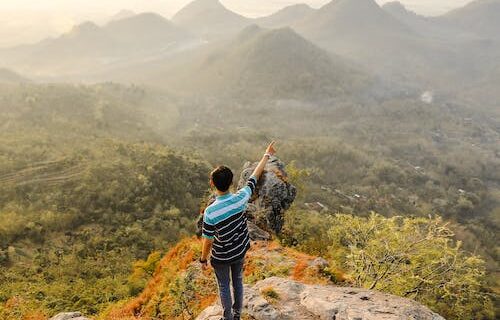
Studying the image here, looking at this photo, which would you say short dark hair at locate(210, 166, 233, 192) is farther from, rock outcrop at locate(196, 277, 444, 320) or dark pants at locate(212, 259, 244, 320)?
rock outcrop at locate(196, 277, 444, 320)

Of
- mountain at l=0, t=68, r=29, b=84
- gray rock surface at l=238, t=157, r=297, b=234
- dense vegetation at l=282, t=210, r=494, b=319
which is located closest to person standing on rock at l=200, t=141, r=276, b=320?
dense vegetation at l=282, t=210, r=494, b=319

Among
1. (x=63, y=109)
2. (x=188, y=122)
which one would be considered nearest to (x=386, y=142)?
(x=188, y=122)

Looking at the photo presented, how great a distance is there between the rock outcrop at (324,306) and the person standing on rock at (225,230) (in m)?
2.14

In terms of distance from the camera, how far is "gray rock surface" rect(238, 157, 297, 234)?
2358 centimetres

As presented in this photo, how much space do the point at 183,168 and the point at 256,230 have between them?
34121 millimetres

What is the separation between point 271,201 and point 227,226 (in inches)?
629

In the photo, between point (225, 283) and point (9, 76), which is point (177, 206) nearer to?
point (225, 283)

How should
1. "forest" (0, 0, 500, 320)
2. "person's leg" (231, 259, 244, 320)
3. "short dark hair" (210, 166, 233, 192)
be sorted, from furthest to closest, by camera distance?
"forest" (0, 0, 500, 320) → "person's leg" (231, 259, 244, 320) → "short dark hair" (210, 166, 233, 192)

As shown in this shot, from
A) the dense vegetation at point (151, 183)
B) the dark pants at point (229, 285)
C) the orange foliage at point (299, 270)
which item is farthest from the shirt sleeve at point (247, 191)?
the orange foliage at point (299, 270)

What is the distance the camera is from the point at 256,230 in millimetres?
22078

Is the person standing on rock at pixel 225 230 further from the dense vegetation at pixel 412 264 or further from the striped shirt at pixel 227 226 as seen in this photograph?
the dense vegetation at pixel 412 264

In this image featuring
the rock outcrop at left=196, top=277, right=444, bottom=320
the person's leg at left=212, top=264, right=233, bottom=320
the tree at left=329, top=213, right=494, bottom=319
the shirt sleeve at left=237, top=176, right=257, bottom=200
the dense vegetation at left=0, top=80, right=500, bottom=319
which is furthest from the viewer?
the dense vegetation at left=0, top=80, right=500, bottom=319

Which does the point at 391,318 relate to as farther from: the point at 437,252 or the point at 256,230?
the point at 256,230

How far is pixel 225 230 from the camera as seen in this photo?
7.90 meters
